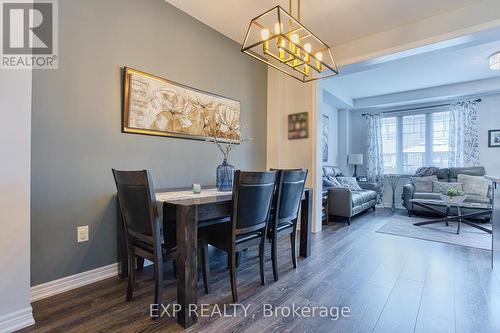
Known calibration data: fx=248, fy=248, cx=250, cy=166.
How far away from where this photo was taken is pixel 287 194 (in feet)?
7.20

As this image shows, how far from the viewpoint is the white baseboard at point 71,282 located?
1.80 m

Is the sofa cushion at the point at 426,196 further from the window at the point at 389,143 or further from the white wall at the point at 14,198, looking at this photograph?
the white wall at the point at 14,198

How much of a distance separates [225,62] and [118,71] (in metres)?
1.50

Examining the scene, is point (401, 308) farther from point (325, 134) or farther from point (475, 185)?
point (325, 134)

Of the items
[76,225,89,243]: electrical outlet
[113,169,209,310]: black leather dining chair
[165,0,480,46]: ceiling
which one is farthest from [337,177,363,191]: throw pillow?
[76,225,89,243]: electrical outlet

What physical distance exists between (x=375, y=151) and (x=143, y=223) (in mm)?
6128

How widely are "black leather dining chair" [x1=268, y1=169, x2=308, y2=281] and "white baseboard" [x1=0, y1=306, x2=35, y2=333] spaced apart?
165 centimetres

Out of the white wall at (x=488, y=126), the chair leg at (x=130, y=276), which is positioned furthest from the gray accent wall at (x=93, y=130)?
the white wall at (x=488, y=126)

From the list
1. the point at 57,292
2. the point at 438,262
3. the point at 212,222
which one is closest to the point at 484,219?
the point at 438,262

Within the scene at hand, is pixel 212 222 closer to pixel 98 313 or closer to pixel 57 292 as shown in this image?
pixel 98 313

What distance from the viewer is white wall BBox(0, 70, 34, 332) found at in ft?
4.59

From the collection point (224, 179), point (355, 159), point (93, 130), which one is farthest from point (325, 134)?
point (93, 130)

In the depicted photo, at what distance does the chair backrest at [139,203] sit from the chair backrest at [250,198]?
53 cm

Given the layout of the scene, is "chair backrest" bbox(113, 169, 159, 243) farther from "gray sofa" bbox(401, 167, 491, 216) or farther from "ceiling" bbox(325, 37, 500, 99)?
"gray sofa" bbox(401, 167, 491, 216)
